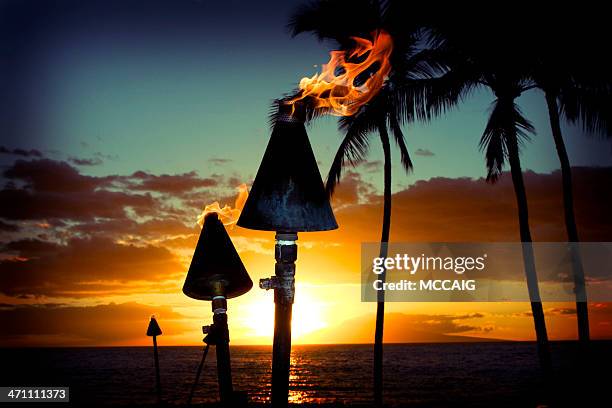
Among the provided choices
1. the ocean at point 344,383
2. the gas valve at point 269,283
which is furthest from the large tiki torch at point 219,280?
the ocean at point 344,383

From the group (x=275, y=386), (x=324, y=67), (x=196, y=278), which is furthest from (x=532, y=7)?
(x=275, y=386)

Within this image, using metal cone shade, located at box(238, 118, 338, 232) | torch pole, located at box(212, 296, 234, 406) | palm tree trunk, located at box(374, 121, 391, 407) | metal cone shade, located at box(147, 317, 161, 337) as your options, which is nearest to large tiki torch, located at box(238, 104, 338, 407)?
metal cone shade, located at box(238, 118, 338, 232)

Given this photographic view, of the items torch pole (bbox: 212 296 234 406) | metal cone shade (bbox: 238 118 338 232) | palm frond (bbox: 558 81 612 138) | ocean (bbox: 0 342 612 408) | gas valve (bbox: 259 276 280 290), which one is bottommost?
ocean (bbox: 0 342 612 408)

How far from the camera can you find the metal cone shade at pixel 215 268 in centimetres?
522

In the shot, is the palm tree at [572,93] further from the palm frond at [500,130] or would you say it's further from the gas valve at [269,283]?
the gas valve at [269,283]

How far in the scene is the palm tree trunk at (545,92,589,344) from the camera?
13.7 metres

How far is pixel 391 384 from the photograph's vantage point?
60.4m

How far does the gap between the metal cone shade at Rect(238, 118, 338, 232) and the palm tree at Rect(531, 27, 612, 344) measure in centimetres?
1045

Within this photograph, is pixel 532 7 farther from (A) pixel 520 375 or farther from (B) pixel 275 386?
(A) pixel 520 375

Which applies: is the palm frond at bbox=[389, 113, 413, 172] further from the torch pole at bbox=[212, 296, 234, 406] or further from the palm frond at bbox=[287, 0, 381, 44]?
the torch pole at bbox=[212, 296, 234, 406]

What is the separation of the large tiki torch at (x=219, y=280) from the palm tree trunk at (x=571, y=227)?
35.0 ft

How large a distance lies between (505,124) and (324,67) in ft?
32.2

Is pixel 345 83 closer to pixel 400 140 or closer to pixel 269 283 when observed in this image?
pixel 269 283

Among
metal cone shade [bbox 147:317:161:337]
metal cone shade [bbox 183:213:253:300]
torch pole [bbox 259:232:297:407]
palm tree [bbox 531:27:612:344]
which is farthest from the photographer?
metal cone shade [bbox 147:317:161:337]
